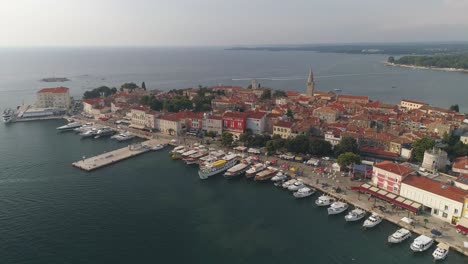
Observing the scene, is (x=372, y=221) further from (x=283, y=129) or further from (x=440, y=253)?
(x=283, y=129)

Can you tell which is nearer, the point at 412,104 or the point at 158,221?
the point at 158,221

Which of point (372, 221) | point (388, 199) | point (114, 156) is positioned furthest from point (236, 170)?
point (114, 156)

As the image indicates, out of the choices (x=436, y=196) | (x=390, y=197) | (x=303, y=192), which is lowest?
(x=303, y=192)

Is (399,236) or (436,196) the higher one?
(436,196)

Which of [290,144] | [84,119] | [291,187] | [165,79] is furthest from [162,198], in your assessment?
[165,79]

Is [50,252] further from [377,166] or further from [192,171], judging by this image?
[377,166]

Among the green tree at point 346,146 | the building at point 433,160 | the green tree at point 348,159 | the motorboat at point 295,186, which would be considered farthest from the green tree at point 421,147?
the motorboat at point 295,186

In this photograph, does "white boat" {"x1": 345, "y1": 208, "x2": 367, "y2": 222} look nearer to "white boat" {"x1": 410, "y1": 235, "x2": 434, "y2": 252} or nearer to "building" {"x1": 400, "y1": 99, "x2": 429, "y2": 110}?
"white boat" {"x1": 410, "y1": 235, "x2": 434, "y2": 252}
